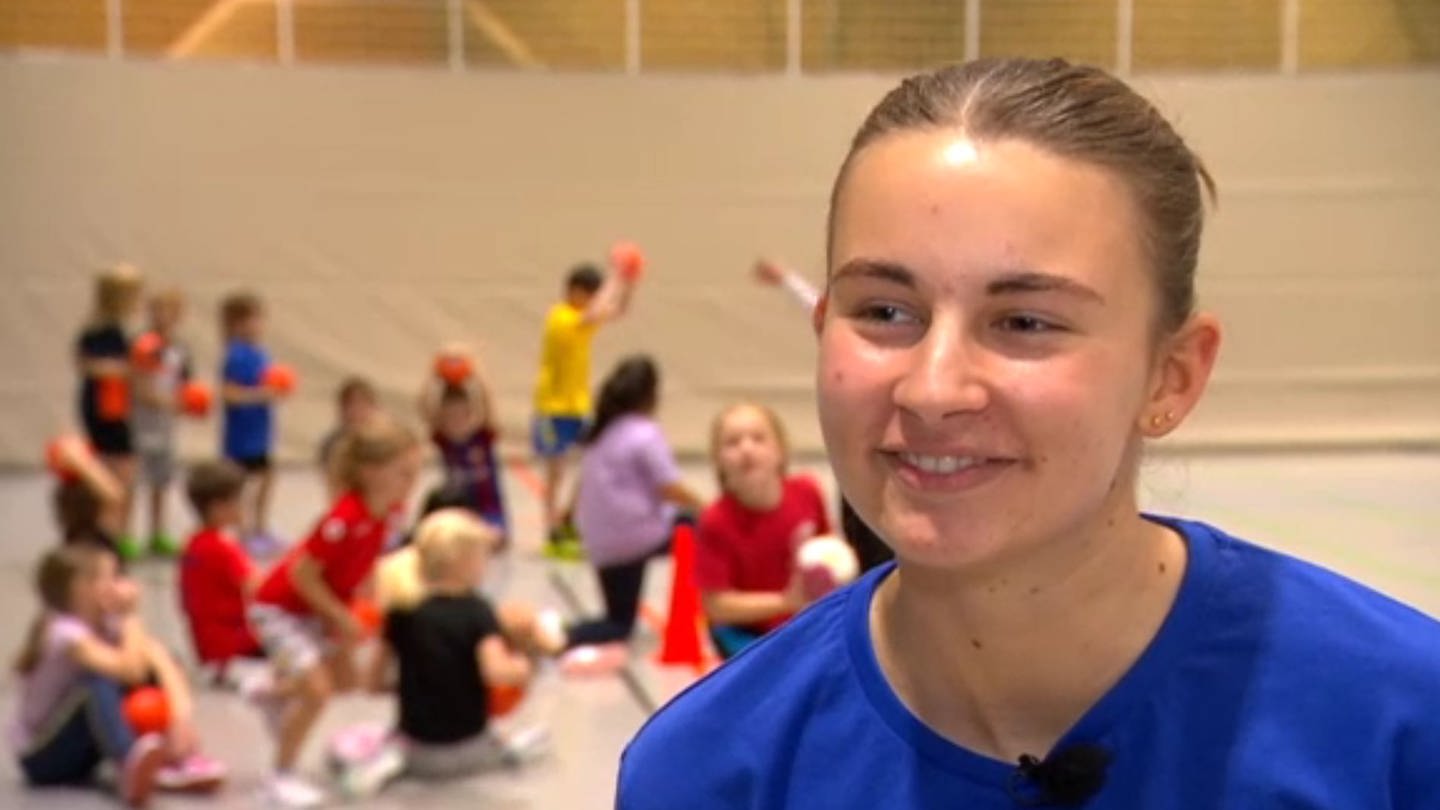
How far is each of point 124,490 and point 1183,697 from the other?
7788mm

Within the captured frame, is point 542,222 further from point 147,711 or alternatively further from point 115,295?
point 147,711

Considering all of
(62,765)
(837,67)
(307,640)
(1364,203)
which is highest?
(837,67)

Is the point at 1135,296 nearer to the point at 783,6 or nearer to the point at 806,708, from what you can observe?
the point at 806,708

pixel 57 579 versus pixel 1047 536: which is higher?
pixel 1047 536

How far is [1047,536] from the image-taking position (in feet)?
4.33

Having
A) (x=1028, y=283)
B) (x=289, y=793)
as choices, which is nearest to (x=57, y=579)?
(x=289, y=793)

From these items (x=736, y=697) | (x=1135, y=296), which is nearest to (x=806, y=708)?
(x=736, y=697)

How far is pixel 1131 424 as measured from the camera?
133 cm

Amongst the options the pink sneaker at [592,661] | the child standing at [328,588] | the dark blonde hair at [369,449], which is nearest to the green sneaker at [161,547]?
the pink sneaker at [592,661]

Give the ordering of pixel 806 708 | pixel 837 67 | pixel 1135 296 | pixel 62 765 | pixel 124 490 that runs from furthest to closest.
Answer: pixel 837 67, pixel 124 490, pixel 62 765, pixel 806 708, pixel 1135 296

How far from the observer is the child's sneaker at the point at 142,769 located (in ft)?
15.7

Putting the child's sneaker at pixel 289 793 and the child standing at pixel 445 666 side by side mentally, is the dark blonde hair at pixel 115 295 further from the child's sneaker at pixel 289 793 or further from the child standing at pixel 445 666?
the child's sneaker at pixel 289 793

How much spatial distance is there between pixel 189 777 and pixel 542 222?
294 inches

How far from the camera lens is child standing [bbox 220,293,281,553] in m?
8.74
